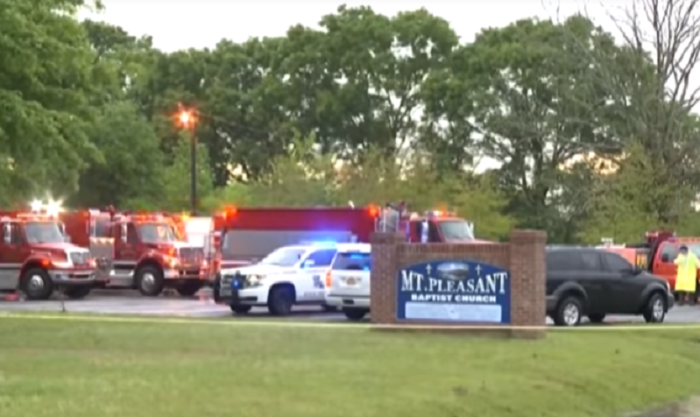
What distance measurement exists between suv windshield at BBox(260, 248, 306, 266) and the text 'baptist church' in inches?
298

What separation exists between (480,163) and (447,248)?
1906 inches

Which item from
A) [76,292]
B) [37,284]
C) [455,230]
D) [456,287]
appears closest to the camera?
[456,287]

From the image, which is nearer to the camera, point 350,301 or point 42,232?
point 350,301

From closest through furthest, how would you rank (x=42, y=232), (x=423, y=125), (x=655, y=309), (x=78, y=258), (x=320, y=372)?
(x=320, y=372)
(x=655, y=309)
(x=78, y=258)
(x=42, y=232)
(x=423, y=125)

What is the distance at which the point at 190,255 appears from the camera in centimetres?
4147

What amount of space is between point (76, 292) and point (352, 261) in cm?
1367

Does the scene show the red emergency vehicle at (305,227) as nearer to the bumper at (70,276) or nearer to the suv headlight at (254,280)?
the bumper at (70,276)

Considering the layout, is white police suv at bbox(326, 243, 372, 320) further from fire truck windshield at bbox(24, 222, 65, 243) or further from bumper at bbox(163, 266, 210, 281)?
fire truck windshield at bbox(24, 222, 65, 243)

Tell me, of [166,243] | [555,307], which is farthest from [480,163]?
[555,307]

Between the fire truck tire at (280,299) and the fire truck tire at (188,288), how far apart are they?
10988 millimetres

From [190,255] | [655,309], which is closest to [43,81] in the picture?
[655,309]

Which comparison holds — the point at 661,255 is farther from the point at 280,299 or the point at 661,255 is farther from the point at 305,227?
the point at 280,299

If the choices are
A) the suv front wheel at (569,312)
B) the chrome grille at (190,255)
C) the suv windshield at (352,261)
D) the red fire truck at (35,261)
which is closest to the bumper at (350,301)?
the suv windshield at (352,261)

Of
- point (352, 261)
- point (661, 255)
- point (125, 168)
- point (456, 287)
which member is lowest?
point (456, 287)
